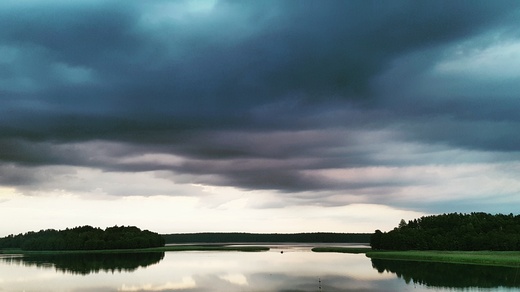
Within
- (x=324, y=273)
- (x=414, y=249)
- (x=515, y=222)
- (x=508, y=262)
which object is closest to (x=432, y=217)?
(x=515, y=222)

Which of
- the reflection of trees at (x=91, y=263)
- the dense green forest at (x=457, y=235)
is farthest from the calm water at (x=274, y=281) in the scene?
the dense green forest at (x=457, y=235)

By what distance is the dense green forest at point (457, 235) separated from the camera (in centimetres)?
14300

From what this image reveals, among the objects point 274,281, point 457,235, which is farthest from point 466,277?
point 457,235

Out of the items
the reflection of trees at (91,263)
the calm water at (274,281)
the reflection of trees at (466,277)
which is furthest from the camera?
the reflection of trees at (91,263)

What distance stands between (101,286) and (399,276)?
4044 centimetres

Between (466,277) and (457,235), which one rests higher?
(457,235)

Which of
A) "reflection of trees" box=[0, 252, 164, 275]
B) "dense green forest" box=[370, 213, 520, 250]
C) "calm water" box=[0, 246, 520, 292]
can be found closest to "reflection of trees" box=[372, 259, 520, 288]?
"calm water" box=[0, 246, 520, 292]

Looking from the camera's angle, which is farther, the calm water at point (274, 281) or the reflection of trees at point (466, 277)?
the reflection of trees at point (466, 277)

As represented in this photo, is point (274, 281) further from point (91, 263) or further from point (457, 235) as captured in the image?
point (457, 235)

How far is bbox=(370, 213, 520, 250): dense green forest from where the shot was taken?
14300 cm

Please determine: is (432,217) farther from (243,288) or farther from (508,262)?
(243,288)

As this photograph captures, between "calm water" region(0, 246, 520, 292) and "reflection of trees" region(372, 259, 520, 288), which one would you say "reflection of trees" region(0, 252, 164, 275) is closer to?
"calm water" region(0, 246, 520, 292)

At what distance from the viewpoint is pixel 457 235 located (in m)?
155

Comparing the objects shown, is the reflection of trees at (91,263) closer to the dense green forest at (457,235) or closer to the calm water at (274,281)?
the calm water at (274,281)
